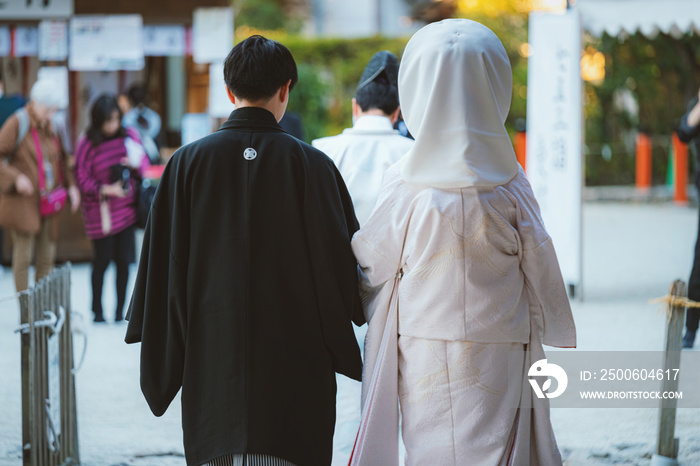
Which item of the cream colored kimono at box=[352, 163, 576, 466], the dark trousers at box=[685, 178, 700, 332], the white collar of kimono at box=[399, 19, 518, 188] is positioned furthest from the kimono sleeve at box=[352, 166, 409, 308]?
the dark trousers at box=[685, 178, 700, 332]

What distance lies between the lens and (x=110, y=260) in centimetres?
688

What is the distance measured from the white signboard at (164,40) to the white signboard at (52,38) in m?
0.91

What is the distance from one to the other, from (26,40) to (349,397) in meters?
7.51

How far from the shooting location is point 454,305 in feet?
8.50

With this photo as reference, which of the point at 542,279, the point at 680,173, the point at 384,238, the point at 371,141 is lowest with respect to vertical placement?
the point at 542,279

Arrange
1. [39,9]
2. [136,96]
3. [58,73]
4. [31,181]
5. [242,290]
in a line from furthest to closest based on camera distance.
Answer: [58,73], [39,9], [136,96], [31,181], [242,290]

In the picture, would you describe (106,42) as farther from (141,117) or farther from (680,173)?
(680,173)

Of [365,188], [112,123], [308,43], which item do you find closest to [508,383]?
[365,188]

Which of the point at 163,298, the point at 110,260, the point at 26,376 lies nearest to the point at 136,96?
the point at 110,260

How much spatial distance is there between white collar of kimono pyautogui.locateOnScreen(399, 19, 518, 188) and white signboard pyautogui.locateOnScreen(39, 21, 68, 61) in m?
7.78

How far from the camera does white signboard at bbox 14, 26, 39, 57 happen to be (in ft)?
30.8

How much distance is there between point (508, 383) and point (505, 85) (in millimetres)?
966

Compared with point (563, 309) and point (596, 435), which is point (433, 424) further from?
point (596, 435)

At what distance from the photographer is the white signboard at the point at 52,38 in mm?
9289
